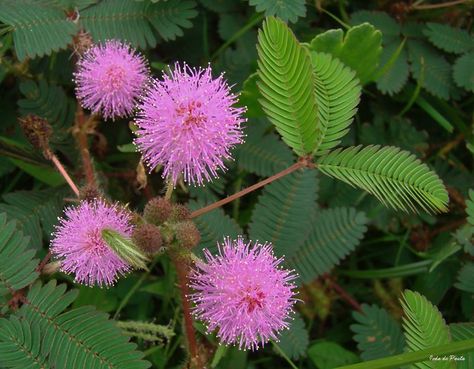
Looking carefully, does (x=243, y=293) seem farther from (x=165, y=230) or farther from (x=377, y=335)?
(x=377, y=335)

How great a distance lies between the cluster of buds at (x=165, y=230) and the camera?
2002mm

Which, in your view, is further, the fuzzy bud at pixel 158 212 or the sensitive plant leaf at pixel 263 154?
the sensitive plant leaf at pixel 263 154

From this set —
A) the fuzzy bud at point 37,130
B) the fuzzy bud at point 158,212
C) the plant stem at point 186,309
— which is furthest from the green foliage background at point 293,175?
the fuzzy bud at point 158,212

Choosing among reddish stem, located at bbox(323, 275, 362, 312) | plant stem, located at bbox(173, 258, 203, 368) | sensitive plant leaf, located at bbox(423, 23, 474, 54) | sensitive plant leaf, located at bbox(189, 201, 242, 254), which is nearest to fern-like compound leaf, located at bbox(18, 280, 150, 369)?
plant stem, located at bbox(173, 258, 203, 368)

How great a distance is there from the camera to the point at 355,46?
2.71m

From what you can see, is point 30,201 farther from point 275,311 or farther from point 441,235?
point 441,235

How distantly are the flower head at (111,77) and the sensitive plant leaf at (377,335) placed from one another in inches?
59.7

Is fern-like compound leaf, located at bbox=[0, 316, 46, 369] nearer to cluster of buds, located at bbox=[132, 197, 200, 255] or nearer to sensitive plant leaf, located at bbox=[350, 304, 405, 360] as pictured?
cluster of buds, located at bbox=[132, 197, 200, 255]

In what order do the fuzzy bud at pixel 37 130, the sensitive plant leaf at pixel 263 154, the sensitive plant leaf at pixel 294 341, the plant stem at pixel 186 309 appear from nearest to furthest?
the plant stem at pixel 186 309, the fuzzy bud at pixel 37 130, the sensitive plant leaf at pixel 294 341, the sensitive plant leaf at pixel 263 154

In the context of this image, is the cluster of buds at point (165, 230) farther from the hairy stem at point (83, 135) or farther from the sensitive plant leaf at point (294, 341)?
the sensitive plant leaf at point (294, 341)

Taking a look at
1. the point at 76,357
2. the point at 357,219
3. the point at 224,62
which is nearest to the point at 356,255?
the point at 357,219

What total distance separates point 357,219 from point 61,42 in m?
1.56

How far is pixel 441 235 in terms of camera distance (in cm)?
324

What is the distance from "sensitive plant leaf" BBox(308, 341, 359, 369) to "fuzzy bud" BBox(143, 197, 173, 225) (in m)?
1.31
